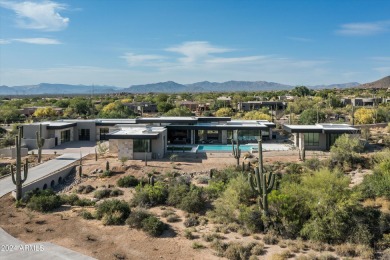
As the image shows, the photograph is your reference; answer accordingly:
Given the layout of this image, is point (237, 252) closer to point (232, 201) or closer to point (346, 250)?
point (346, 250)

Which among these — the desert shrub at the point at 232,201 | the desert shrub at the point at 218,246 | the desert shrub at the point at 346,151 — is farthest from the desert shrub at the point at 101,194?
the desert shrub at the point at 346,151

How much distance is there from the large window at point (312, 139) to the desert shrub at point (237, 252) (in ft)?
76.1

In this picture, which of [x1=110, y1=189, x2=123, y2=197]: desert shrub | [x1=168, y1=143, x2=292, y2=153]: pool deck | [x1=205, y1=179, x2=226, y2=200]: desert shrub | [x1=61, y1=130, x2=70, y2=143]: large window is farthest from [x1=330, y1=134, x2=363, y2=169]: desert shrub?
[x1=61, y1=130, x2=70, y2=143]: large window

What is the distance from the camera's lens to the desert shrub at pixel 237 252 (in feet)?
48.8

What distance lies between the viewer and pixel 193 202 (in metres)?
20.2

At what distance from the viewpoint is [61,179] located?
2789 cm

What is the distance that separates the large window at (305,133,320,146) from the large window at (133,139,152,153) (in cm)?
1614

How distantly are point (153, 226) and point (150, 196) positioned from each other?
168 inches

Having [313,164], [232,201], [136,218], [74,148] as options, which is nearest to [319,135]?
[313,164]

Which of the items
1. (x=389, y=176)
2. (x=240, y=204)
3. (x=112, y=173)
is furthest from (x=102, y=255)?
(x=389, y=176)

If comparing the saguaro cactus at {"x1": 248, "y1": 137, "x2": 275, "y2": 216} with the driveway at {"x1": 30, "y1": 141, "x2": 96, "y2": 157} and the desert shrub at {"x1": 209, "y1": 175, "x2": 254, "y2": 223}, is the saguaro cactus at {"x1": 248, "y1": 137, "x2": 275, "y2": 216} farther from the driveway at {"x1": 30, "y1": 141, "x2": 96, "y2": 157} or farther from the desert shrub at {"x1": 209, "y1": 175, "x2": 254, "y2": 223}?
the driveway at {"x1": 30, "y1": 141, "x2": 96, "y2": 157}

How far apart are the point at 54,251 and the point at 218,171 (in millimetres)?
14833

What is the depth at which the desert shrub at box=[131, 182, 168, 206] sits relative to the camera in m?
21.2

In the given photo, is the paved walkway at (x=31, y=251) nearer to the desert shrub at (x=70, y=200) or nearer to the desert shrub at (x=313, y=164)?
the desert shrub at (x=70, y=200)
